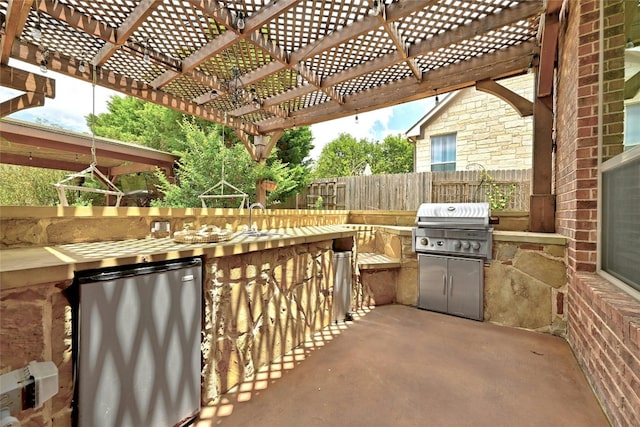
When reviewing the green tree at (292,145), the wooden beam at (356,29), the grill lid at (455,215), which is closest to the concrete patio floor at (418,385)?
the grill lid at (455,215)

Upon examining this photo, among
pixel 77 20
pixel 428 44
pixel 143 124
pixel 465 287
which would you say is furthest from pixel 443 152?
pixel 143 124

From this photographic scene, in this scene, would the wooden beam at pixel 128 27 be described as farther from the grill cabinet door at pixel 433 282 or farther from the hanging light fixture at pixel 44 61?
the grill cabinet door at pixel 433 282

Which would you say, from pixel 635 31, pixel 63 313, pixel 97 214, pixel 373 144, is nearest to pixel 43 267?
pixel 63 313

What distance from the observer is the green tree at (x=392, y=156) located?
19.7m

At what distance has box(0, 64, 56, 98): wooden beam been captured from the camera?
2705mm

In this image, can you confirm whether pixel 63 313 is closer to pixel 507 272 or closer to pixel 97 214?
pixel 97 214

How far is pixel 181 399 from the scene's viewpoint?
1533 millimetres

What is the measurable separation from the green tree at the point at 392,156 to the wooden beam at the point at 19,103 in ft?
58.9

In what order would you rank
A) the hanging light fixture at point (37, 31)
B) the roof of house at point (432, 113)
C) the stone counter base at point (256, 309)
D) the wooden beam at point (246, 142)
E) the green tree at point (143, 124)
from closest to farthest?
the stone counter base at point (256, 309)
the hanging light fixture at point (37, 31)
the wooden beam at point (246, 142)
the roof of house at point (432, 113)
the green tree at point (143, 124)

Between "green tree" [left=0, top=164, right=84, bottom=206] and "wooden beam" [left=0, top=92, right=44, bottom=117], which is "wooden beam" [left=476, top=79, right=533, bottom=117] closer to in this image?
"wooden beam" [left=0, top=92, right=44, bottom=117]

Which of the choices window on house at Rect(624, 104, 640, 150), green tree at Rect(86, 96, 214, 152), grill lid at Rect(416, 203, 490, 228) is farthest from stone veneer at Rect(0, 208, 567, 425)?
green tree at Rect(86, 96, 214, 152)

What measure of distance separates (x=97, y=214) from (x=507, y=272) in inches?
144

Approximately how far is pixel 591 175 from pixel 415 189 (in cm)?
470

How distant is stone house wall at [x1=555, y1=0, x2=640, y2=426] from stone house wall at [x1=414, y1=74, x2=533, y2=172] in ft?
16.6
